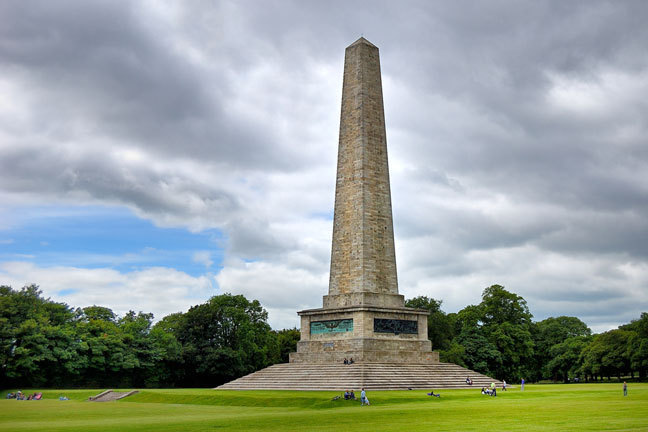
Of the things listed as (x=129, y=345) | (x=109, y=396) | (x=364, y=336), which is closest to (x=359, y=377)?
(x=364, y=336)

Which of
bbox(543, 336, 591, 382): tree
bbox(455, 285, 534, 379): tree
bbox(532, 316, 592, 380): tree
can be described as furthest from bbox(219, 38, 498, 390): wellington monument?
bbox(532, 316, 592, 380): tree

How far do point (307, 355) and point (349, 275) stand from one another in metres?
5.74

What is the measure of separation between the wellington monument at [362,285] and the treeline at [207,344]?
15.4m

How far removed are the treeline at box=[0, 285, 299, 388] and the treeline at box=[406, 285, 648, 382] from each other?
1630 cm

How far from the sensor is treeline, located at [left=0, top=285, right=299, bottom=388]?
44.1 m

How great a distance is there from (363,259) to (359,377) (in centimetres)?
863

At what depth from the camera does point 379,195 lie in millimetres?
40156

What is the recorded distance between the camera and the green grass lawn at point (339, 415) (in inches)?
663

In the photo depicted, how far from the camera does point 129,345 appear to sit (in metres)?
52.7

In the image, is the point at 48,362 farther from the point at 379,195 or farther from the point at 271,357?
the point at 379,195

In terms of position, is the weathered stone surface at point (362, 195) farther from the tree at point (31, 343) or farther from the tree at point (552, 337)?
the tree at point (552, 337)

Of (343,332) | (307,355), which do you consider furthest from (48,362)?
(343,332)

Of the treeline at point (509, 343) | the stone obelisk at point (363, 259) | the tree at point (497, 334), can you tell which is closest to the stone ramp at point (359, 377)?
the stone obelisk at point (363, 259)

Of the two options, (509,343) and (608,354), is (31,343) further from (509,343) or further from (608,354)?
(608,354)
